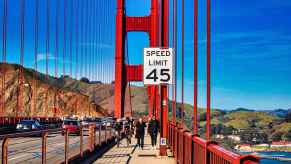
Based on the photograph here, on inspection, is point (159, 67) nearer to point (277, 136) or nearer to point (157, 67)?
point (157, 67)

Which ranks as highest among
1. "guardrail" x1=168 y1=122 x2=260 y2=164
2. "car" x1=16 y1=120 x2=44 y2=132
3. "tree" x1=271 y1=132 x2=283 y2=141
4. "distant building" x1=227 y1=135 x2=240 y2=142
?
"tree" x1=271 y1=132 x2=283 y2=141

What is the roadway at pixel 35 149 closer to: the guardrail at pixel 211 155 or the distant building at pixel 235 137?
the guardrail at pixel 211 155

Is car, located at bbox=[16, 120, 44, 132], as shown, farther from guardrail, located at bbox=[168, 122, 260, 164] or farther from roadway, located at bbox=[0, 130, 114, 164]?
guardrail, located at bbox=[168, 122, 260, 164]

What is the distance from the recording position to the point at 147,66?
51.4 feet

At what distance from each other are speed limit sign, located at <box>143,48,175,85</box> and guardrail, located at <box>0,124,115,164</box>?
8.71 ft

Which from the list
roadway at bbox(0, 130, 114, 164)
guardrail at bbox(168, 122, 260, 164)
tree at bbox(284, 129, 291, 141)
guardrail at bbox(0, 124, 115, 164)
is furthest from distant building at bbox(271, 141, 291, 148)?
roadway at bbox(0, 130, 114, 164)

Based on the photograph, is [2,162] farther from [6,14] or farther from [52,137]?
[6,14]

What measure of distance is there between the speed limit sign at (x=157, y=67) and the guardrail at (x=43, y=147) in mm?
2654

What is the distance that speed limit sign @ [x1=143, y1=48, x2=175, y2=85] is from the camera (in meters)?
15.6

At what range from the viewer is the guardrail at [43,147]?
8.48 metres

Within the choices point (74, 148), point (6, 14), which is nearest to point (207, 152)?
point (74, 148)

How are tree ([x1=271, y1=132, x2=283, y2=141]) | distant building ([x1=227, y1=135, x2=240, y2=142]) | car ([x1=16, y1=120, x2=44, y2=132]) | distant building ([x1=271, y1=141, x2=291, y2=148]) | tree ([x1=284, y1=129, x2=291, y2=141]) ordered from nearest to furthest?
tree ([x1=284, y1=129, x2=291, y2=141])
distant building ([x1=271, y1=141, x2=291, y2=148])
tree ([x1=271, y1=132, x2=283, y2=141])
distant building ([x1=227, y1=135, x2=240, y2=142])
car ([x1=16, y1=120, x2=44, y2=132])

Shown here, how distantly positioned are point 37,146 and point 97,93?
12481 centimetres

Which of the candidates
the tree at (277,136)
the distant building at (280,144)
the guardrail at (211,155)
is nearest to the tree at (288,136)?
the distant building at (280,144)
